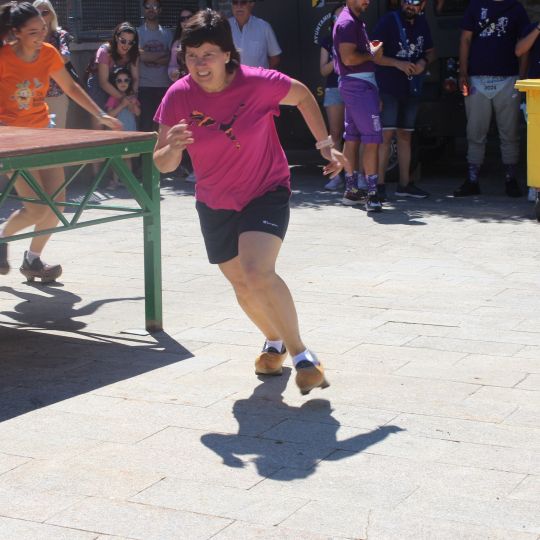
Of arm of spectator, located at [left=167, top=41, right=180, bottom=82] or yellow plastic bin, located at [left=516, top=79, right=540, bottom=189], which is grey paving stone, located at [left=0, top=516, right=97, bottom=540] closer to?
yellow plastic bin, located at [left=516, top=79, right=540, bottom=189]

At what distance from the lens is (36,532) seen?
13.7 feet

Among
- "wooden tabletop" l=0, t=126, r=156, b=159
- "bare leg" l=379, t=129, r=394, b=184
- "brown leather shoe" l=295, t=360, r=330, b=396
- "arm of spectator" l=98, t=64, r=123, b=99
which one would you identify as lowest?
"brown leather shoe" l=295, t=360, r=330, b=396

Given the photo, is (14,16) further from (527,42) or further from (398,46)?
(527,42)

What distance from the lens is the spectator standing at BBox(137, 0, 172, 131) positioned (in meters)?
13.5

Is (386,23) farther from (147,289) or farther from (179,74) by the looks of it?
(147,289)

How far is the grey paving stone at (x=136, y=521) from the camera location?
4160mm

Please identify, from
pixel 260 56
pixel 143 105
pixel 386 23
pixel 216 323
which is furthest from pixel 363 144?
pixel 216 323

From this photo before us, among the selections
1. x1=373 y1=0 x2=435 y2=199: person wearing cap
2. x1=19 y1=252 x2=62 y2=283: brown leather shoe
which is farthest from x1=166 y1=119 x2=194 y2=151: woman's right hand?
x1=373 y1=0 x2=435 y2=199: person wearing cap

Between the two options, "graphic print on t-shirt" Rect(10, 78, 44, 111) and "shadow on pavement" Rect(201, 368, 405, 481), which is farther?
"graphic print on t-shirt" Rect(10, 78, 44, 111)

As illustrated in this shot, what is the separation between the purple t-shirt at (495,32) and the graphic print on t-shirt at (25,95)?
4957mm

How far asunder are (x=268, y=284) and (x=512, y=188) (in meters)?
6.68

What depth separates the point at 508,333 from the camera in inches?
268

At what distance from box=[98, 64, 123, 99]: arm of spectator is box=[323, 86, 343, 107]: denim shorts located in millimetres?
2217

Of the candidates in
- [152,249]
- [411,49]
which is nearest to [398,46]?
[411,49]
